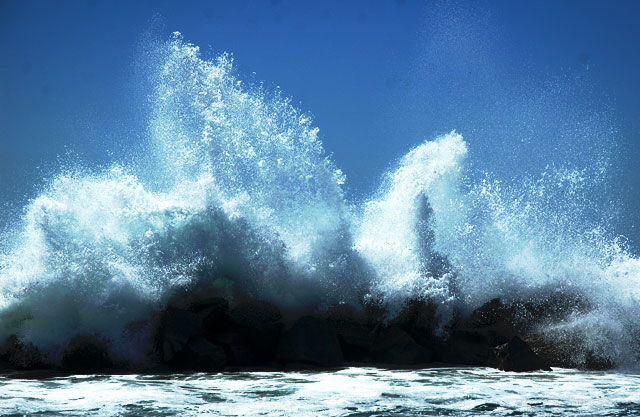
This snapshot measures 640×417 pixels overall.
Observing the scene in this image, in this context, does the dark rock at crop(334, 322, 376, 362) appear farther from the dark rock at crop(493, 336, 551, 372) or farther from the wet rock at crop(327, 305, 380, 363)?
the dark rock at crop(493, 336, 551, 372)

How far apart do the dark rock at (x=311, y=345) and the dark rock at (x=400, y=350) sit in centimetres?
65

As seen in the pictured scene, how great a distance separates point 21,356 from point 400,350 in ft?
17.2

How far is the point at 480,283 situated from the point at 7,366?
7.69m

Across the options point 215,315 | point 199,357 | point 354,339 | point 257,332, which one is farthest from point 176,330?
point 354,339

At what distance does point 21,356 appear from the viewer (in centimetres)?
937

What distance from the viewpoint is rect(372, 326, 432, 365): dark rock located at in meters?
9.61

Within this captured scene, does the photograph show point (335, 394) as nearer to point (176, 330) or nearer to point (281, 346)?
point (281, 346)

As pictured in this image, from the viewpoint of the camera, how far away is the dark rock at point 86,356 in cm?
916

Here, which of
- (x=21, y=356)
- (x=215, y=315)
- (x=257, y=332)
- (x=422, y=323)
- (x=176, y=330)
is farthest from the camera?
(x=422, y=323)

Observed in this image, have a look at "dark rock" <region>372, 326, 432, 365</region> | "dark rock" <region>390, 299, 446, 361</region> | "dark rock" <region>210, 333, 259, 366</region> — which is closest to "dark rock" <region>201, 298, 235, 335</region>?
"dark rock" <region>210, 333, 259, 366</region>

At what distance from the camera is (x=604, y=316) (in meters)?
10.5

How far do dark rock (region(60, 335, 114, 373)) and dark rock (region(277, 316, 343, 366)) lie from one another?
2373 mm

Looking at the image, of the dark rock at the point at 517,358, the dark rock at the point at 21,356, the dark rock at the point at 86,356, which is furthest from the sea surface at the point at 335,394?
the dark rock at the point at 21,356

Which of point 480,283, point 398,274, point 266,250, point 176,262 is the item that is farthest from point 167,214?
point 480,283
